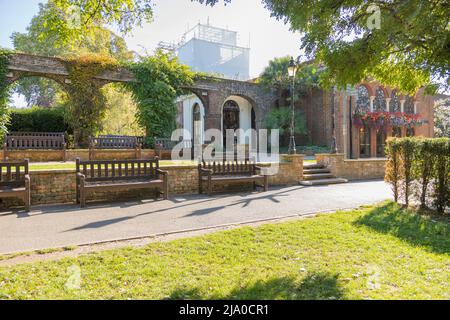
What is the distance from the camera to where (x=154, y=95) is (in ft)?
49.4

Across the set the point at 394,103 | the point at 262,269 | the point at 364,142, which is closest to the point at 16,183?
the point at 262,269

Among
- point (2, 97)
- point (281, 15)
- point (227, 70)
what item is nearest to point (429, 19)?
point (281, 15)

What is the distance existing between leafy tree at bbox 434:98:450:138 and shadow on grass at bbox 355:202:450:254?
27372mm

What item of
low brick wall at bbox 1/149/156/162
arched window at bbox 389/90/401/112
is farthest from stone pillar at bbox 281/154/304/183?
arched window at bbox 389/90/401/112

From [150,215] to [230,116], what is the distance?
54.7 ft

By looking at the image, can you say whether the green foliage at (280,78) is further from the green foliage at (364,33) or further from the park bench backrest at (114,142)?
the green foliage at (364,33)

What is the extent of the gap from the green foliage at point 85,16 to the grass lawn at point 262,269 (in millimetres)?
4861

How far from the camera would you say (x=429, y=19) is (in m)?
4.13

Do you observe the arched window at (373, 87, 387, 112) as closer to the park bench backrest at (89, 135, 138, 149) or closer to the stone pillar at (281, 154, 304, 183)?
the stone pillar at (281, 154, 304, 183)

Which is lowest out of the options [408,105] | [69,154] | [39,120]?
[69,154]

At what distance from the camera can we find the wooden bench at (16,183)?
5730mm

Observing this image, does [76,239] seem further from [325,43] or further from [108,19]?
[325,43]

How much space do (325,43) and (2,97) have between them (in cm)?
1316

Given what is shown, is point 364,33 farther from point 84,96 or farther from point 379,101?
point 379,101
